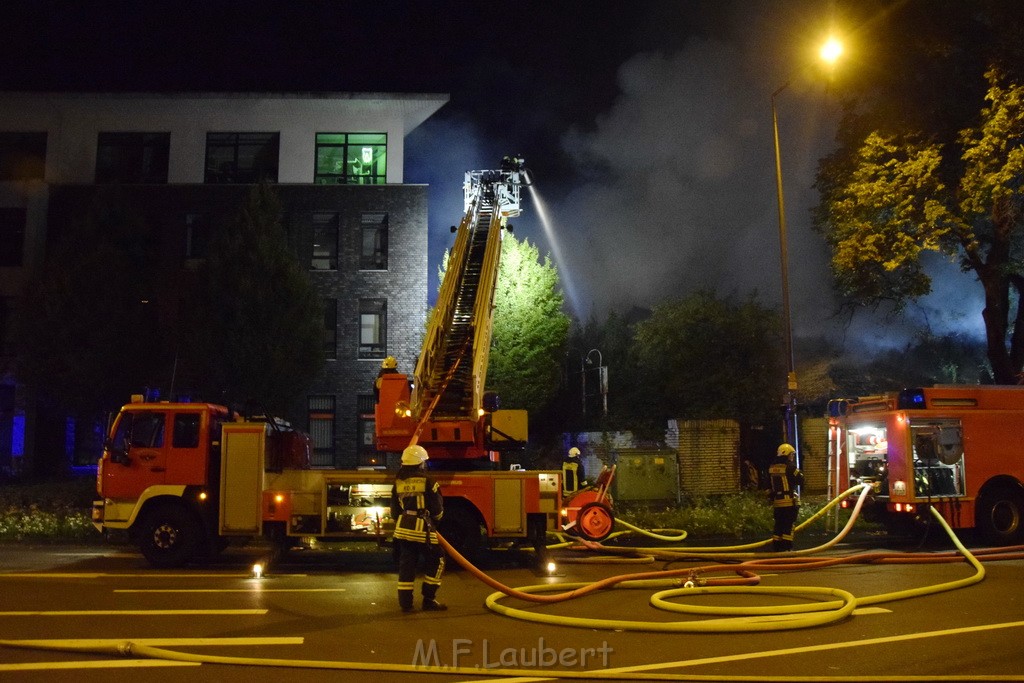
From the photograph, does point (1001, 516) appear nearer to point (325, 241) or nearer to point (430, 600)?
point (430, 600)

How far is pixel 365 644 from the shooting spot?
7.45 meters

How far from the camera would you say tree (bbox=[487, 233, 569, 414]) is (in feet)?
80.8

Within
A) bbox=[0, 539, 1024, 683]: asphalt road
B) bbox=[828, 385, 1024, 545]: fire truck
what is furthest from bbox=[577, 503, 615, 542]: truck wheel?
bbox=[828, 385, 1024, 545]: fire truck

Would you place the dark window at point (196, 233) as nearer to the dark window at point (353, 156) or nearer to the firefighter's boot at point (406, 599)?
the dark window at point (353, 156)

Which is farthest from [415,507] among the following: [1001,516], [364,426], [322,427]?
[322,427]

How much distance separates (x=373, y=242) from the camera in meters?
29.9

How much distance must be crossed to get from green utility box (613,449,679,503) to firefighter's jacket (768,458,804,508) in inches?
285

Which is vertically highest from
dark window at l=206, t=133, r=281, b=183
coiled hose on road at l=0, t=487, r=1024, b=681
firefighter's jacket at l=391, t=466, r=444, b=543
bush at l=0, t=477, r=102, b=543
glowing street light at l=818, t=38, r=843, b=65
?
dark window at l=206, t=133, r=281, b=183

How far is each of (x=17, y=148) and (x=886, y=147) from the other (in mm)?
27682

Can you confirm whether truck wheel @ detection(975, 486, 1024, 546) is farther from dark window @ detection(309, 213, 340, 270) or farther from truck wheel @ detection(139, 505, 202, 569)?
dark window @ detection(309, 213, 340, 270)

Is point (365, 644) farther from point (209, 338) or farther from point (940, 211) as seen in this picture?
point (209, 338)

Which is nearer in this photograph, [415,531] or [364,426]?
[415,531]

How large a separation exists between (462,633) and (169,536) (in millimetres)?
6393

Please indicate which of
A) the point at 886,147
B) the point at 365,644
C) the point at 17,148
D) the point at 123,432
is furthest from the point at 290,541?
the point at 17,148
